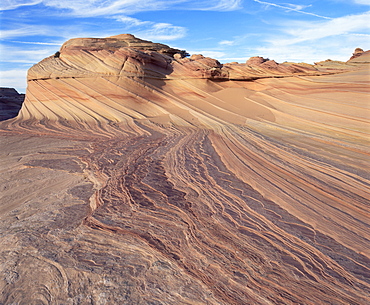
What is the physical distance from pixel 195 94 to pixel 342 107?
6311 mm

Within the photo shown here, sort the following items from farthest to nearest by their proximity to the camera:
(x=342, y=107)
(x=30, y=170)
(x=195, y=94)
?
(x=195, y=94) → (x=342, y=107) → (x=30, y=170)

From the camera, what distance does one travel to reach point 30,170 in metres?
5.37

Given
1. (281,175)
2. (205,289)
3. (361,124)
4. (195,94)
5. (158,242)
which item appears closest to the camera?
(205,289)

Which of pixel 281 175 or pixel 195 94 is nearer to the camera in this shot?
pixel 281 175

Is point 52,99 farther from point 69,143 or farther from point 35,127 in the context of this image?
point 69,143

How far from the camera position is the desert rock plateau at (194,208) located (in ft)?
7.51

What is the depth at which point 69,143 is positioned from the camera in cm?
751

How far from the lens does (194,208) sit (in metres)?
3.58

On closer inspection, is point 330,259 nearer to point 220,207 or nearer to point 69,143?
point 220,207

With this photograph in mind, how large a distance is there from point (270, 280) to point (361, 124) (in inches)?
302

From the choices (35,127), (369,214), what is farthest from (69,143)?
(369,214)

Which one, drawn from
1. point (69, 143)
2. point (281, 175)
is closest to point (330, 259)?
point (281, 175)

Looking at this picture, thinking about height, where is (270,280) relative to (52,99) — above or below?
→ below

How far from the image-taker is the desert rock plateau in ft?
7.51
